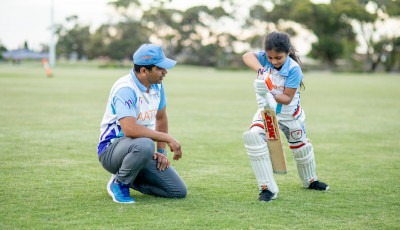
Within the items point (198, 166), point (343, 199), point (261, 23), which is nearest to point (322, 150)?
point (198, 166)

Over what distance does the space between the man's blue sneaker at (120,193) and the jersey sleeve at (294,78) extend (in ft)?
6.43

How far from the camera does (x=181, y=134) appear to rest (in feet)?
32.0

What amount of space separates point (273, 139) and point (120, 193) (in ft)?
5.28

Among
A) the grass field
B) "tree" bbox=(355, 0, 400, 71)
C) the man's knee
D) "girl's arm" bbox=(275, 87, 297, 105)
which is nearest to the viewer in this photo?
the grass field

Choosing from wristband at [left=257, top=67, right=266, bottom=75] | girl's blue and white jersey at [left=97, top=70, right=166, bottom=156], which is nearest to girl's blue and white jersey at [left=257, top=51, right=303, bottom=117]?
wristband at [left=257, top=67, right=266, bottom=75]

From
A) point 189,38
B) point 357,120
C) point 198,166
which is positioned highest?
point 198,166

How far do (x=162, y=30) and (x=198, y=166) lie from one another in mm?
76994

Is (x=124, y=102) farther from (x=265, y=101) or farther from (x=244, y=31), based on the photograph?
(x=244, y=31)

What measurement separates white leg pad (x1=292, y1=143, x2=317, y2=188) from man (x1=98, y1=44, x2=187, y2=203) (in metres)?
1.38

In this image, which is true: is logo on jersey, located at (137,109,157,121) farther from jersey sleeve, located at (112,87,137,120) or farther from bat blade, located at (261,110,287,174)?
bat blade, located at (261,110,287,174)

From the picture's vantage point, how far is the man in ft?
15.0

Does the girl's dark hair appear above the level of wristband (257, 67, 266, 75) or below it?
above

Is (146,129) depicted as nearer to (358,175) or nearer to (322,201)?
(322,201)

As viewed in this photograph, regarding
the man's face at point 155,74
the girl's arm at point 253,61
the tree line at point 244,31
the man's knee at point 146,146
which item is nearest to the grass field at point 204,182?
the man's knee at point 146,146
